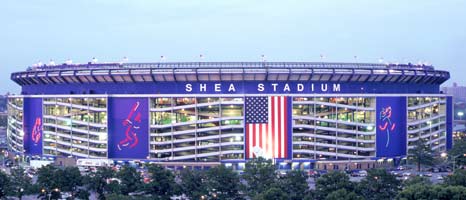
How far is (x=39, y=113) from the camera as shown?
3775 inches

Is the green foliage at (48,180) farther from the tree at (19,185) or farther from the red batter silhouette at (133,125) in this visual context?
the red batter silhouette at (133,125)

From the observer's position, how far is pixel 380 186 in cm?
5244

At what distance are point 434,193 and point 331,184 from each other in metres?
11.8

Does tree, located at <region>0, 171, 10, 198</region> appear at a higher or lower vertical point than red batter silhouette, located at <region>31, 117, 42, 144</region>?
lower

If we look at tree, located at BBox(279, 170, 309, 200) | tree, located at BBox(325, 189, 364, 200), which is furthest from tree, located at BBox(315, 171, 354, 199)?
tree, located at BBox(325, 189, 364, 200)

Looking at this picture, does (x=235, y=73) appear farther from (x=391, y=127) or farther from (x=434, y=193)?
(x=434, y=193)

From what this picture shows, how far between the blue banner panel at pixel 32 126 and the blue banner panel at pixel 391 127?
188 ft

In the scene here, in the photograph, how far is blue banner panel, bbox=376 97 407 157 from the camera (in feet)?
295

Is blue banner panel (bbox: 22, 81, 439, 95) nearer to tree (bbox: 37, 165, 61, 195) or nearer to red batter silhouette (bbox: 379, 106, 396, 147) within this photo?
red batter silhouette (bbox: 379, 106, 396, 147)

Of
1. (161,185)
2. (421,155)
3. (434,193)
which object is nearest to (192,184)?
(161,185)

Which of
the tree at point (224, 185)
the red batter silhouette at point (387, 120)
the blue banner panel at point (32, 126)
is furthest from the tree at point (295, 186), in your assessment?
the blue banner panel at point (32, 126)

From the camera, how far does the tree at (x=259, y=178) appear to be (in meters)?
54.5

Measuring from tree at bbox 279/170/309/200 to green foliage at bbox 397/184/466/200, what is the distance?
1195 centimetres

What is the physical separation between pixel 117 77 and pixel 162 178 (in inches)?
1481
